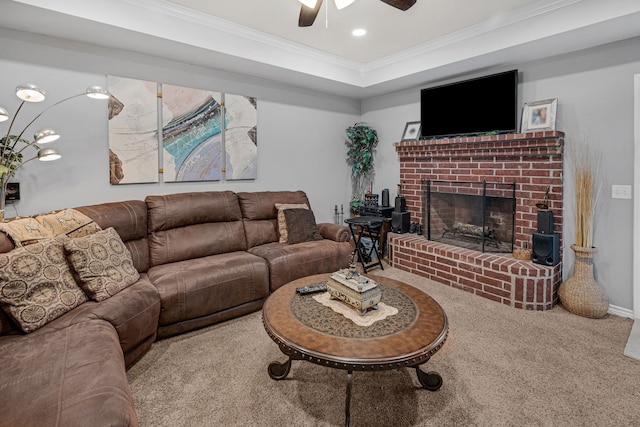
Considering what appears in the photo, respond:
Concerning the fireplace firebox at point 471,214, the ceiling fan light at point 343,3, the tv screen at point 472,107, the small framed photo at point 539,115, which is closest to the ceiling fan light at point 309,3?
the ceiling fan light at point 343,3

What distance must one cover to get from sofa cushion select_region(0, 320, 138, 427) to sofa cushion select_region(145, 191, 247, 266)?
1.31m

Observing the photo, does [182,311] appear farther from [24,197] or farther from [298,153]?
[298,153]

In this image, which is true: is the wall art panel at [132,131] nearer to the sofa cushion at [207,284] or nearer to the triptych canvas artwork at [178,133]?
the triptych canvas artwork at [178,133]

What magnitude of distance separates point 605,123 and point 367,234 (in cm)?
267

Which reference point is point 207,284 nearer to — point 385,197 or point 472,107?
point 385,197

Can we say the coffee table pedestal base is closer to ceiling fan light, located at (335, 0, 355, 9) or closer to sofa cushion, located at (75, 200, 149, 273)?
sofa cushion, located at (75, 200, 149, 273)

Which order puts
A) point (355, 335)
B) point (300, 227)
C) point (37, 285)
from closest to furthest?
point (355, 335) < point (37, 285) < point (300, 227)

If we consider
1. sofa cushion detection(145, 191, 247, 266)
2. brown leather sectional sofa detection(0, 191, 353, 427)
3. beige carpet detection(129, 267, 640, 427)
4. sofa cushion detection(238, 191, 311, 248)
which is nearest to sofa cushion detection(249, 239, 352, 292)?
brown leather sectional sofa detection(0, 191, 353, 427)

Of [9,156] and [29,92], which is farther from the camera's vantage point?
[9,156]

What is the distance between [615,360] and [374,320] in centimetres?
183

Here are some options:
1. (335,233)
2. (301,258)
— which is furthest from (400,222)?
(301,258)

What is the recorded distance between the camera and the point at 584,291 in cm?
293

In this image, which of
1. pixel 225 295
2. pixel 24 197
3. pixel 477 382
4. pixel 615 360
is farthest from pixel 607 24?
pixel 24 197

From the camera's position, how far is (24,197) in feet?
9.09
